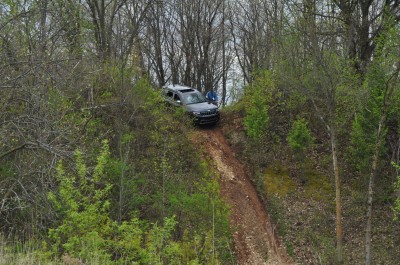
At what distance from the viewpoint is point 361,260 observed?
14.7m

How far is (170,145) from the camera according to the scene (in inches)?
699

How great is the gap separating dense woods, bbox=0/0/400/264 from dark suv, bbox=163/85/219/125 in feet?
4.09

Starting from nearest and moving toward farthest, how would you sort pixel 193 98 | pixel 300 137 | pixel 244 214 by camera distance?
pixel 244 214
pixel 300 137
pixel 193 98

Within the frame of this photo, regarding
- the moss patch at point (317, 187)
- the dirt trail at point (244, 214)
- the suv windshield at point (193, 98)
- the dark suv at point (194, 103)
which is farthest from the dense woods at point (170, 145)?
the suv windshield at point (193, 98)

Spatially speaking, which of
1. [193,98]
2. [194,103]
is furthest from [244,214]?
[193,98]

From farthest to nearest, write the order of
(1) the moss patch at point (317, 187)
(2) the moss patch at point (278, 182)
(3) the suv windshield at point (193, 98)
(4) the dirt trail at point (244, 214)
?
1. (3) the suv windshield at point (193, 98)
2. (2) the moss patch at point (278, 182)
3. (1) the moss patch at point (317, 187)
4. (4) the dirt trail at point (244, 214)

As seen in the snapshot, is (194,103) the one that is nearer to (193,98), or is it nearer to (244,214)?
(193,98)

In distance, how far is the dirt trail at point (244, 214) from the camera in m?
15.3

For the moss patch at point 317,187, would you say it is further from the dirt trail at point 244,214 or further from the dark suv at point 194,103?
the dark suv at point 194,103

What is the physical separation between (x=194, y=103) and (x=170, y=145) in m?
4.10

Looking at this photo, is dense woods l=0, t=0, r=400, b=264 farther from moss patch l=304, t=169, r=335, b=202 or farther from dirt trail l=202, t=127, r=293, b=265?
dirt trail l=202, t=127, r=293, b=265

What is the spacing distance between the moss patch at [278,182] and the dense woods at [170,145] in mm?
97

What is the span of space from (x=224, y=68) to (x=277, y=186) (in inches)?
847

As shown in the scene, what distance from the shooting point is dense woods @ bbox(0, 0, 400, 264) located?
839cm
